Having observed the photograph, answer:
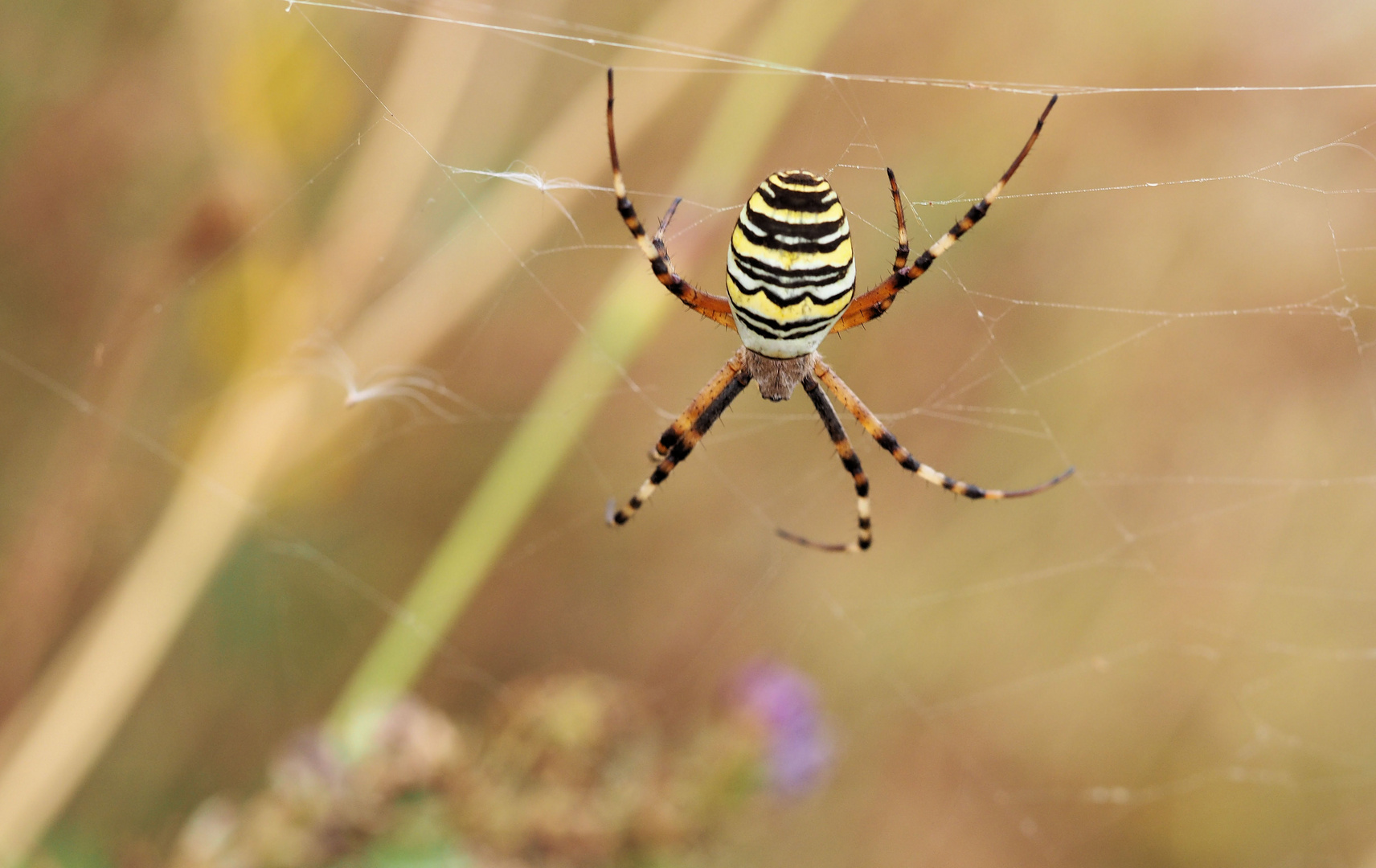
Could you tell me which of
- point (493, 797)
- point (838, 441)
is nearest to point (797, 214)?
point (838, 441)

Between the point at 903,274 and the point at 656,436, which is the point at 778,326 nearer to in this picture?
the point at 903,274

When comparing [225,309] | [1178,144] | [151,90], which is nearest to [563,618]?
[225,309]

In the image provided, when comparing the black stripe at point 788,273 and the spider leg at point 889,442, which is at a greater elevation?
the black stripe at point 788,273

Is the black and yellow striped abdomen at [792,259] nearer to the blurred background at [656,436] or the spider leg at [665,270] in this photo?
the spider leg at [665,270]

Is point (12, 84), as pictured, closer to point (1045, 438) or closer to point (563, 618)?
point (563, 618)

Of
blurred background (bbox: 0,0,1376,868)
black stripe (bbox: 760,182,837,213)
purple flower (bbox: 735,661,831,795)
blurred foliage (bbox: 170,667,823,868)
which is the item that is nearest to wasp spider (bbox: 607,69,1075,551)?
black stripe (bbox: 760,182,837,213)

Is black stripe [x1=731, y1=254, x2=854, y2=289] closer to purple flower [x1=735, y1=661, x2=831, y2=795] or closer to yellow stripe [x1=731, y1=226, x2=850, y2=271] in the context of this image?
yellow stripe [x1=731, y1=226, x2=850, y2=271]

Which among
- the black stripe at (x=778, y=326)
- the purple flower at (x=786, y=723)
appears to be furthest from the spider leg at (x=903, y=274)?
the purple flower at (x=786, y=723)
